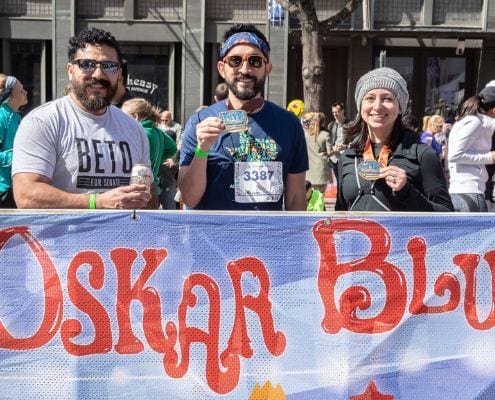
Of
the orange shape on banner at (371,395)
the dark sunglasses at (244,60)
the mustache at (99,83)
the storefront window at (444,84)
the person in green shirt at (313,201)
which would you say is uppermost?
the storefront window at (444,84)

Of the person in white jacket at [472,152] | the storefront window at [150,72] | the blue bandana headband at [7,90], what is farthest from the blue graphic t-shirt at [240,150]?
the storefront window at [150,72]

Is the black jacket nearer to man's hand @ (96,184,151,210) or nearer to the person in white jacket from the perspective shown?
man's hand @ (96,184,151,210)

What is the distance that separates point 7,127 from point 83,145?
2.89 meters

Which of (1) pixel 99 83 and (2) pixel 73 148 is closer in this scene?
(2) pixel 73 148

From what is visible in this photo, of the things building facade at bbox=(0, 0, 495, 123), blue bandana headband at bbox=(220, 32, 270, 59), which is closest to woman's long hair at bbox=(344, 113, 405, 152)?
blue bandana headband at bbox=(220, 32, 270, 59)

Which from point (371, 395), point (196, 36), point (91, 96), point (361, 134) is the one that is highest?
point (196, 36)

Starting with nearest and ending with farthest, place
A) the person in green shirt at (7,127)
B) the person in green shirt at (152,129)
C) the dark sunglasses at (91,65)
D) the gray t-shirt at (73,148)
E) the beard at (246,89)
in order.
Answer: the gray t-shirt at (73,148)
the dark sunglasses at (91,65)
the beard at (246,89)
the person in green shirt at (7,127)
the person in green shirt at (152,129)

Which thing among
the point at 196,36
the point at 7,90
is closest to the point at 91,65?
the point at 7,90

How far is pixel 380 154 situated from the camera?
3.56m

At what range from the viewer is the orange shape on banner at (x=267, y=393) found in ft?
10.2

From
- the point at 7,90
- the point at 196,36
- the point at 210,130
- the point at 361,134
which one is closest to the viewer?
the point at 210,130

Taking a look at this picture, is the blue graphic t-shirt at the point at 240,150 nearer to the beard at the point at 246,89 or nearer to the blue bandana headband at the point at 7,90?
the beard at the point at 246,89

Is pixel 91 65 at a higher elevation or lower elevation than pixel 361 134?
higher

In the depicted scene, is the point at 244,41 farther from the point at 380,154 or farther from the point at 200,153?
the point at 380,154
